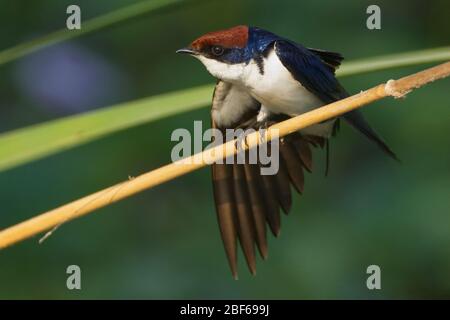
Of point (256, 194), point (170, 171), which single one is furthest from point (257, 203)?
point (170, 171)

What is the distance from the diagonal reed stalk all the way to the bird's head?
45cm

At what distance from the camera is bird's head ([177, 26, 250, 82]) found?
1484mm

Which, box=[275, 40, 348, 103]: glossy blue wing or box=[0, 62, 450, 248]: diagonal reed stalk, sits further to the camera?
box=[275, 40, 348, 103]: glossy blue wing

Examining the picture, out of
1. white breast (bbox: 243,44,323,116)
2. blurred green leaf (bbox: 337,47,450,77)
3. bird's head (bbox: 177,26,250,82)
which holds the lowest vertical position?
blurred green leaf (bbox: 337,47,450,77)

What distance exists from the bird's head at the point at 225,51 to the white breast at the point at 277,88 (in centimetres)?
2

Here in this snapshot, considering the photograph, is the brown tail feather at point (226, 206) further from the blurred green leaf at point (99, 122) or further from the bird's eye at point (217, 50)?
the blurred green leaf at point (99, 122)

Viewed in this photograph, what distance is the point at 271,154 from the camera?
177cm

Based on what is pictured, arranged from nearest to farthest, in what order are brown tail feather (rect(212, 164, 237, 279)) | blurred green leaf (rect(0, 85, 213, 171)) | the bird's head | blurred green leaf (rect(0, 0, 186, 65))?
blurred green leaf (rect(0, 85, 213, 171)) → blurred green leaf (rect(0, 0, 186, 65)) → the bird's head → brown tail feather (rect(212, 164, 237, 279))

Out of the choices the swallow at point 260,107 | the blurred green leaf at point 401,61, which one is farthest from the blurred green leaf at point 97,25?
the swallow at point 260,107

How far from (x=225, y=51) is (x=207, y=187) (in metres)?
1.09

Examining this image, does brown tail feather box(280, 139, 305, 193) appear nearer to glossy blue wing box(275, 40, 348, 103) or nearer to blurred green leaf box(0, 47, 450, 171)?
glossy blue wing box(275, 40, 348, 103)

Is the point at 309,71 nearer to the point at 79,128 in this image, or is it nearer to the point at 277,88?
the point at 277,88

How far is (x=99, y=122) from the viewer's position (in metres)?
0.93

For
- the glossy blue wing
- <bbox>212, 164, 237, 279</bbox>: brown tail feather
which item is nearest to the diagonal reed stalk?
the glossy blue wing
